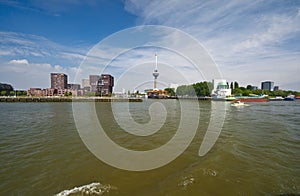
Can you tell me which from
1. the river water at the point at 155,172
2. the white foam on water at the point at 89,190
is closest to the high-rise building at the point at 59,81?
the river water at the point at 155,172

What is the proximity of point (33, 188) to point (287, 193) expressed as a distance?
6430mm

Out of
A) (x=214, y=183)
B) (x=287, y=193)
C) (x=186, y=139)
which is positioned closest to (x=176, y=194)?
(x=214, y=183)

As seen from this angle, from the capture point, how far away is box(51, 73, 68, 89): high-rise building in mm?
118750

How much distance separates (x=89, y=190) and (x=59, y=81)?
135 meters

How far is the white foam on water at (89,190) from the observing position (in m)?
3.75

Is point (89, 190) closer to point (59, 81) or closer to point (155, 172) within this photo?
point (155, 172)

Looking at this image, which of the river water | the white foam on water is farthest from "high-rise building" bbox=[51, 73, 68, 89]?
the white foam on water

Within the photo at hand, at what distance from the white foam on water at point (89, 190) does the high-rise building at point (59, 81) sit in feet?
432

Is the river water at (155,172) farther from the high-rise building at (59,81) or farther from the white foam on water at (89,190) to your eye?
the high-rise building at (59,81)

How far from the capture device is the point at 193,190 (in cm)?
394

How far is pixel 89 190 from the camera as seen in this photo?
153 inches

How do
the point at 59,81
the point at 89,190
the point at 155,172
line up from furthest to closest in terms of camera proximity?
the point at 59,81
the point at 155,172
the point at 89,190

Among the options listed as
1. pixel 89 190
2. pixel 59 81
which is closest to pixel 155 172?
pixel 89 190

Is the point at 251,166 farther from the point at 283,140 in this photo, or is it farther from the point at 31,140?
the point at 31,140
